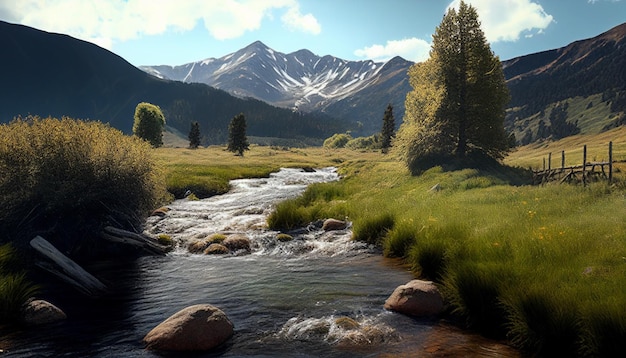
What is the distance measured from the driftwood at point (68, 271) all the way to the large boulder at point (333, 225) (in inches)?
482

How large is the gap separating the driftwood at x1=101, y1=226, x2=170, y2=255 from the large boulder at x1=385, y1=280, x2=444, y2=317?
508 inches

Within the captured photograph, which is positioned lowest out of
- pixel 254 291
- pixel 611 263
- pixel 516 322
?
pixel 254 291

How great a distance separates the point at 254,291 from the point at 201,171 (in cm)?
4356

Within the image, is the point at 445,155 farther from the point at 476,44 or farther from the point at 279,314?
the point at 279,314

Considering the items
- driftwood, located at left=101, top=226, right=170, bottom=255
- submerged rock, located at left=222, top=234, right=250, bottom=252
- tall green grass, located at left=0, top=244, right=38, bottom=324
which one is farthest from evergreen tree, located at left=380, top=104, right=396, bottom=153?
tall green grass, located at left=0, top=244, right=38, bottom=324

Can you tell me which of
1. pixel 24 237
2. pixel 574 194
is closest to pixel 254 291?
pixel 24 237

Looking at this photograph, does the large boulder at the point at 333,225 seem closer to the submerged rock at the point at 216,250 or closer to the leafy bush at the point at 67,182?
the submerged rock at the point at 216,250

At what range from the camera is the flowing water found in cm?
913

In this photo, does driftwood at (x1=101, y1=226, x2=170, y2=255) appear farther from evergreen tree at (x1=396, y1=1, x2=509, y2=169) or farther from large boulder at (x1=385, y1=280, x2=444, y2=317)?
evergreen tree at (x1=396, y1=1, x2=509, y2=169)

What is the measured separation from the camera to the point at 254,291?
1345cm

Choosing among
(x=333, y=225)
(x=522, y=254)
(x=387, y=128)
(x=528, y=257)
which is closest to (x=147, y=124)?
(x=387, y=128)

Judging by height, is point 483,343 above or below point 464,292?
below

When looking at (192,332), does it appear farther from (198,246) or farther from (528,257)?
(198,246)

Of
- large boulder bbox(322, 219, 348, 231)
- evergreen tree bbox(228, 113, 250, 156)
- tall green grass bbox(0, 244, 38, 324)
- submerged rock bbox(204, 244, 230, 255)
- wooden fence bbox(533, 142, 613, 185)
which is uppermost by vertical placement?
evergreen tree bbox(228, 113, 250, 156)
